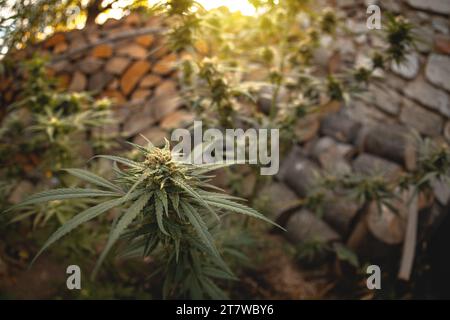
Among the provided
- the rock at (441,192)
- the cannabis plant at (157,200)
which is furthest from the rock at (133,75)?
the rock at (441,192)

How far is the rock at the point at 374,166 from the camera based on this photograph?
2797 millimetres

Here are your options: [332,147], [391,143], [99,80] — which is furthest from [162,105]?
[391,143]

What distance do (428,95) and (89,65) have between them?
12.2 feet

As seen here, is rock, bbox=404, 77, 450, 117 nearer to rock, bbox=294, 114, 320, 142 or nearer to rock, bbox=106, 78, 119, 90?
rock, bbox=294, 114, 320, 142

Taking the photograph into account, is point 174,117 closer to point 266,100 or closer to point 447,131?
point 266,100

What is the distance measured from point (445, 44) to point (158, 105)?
3.17 meters

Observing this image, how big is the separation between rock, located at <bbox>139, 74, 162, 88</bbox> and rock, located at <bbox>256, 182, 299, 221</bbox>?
181 centimetres

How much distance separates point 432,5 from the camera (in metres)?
3.54

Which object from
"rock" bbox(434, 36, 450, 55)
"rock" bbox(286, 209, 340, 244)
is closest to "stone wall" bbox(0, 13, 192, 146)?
"rock" bbox(286, 209, 340, 244)

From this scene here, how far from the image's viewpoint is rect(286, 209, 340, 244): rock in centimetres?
281

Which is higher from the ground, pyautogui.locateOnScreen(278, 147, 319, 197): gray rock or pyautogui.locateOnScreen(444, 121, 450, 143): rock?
pyautogui.locateOnScreen(444, 121, 450, 143): rock

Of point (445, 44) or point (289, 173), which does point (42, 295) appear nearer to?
point (289, 173)

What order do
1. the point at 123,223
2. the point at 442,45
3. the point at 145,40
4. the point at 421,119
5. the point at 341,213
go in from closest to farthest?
the point at 123,223 < the point at 341,213 < the point at 421,119 < the point at 442,45 < the point at 145,40

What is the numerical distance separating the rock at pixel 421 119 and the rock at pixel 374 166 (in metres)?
0.59
